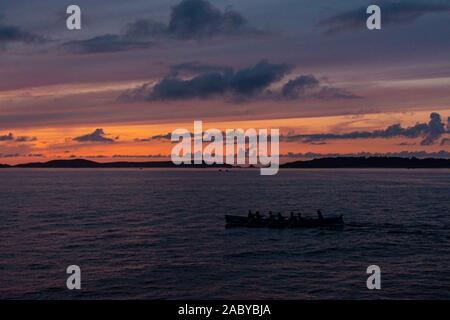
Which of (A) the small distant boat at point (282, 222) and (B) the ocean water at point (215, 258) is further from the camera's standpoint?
(A) the small distant boat at point (282, 222)

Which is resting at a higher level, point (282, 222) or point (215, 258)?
point (282, 222)

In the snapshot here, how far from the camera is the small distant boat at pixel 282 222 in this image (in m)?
69.1

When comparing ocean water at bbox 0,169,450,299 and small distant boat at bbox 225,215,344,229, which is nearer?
ocean water at bbox 0,169,450,299

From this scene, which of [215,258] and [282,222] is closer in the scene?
[215,258]

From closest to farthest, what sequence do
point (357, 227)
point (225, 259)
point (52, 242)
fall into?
point (225, 259) < point (52, 242) < point (357, 227)

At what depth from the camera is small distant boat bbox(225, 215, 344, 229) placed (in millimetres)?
69125

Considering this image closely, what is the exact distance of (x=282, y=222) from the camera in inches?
2761

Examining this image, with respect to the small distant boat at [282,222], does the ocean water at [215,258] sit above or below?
below
